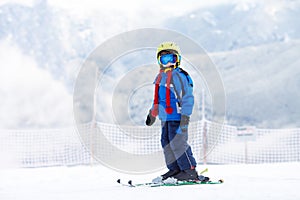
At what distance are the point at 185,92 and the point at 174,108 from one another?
226 mm

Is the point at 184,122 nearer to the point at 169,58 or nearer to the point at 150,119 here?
the point at 150,119

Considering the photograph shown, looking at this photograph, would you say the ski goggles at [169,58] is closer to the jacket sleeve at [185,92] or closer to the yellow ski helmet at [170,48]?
the yellow ski helmet at [170,48]

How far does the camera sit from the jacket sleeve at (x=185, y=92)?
507cm

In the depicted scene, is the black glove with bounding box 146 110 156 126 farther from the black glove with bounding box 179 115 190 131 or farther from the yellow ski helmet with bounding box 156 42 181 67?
the yellow ski helmet with bounding box 156 42 181 67

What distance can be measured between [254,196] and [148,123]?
2.18 m

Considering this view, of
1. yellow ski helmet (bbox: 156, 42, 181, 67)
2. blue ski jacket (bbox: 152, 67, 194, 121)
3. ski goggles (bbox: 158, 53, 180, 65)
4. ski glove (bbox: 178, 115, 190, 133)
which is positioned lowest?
ski glove (bbox: 178, 115, 190, 133)

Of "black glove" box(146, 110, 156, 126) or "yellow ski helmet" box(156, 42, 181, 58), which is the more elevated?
"yellow ski helmet" box(156, 42, 181, 58)

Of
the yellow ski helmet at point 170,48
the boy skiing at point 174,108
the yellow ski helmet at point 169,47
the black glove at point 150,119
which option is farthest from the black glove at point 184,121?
the yellow ski helmet at point 169,47

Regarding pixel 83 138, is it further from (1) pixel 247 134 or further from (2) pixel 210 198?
(2) pixel 210 198

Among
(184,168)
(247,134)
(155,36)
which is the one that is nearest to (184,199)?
(184,168)

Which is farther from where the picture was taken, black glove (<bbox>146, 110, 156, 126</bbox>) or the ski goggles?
black glove (<bbox>146, 110, 156, 126</bbox>)

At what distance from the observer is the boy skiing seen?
5141 millimetres

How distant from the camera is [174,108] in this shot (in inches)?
203

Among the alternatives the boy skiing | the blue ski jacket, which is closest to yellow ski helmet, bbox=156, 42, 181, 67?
the boy skiing
